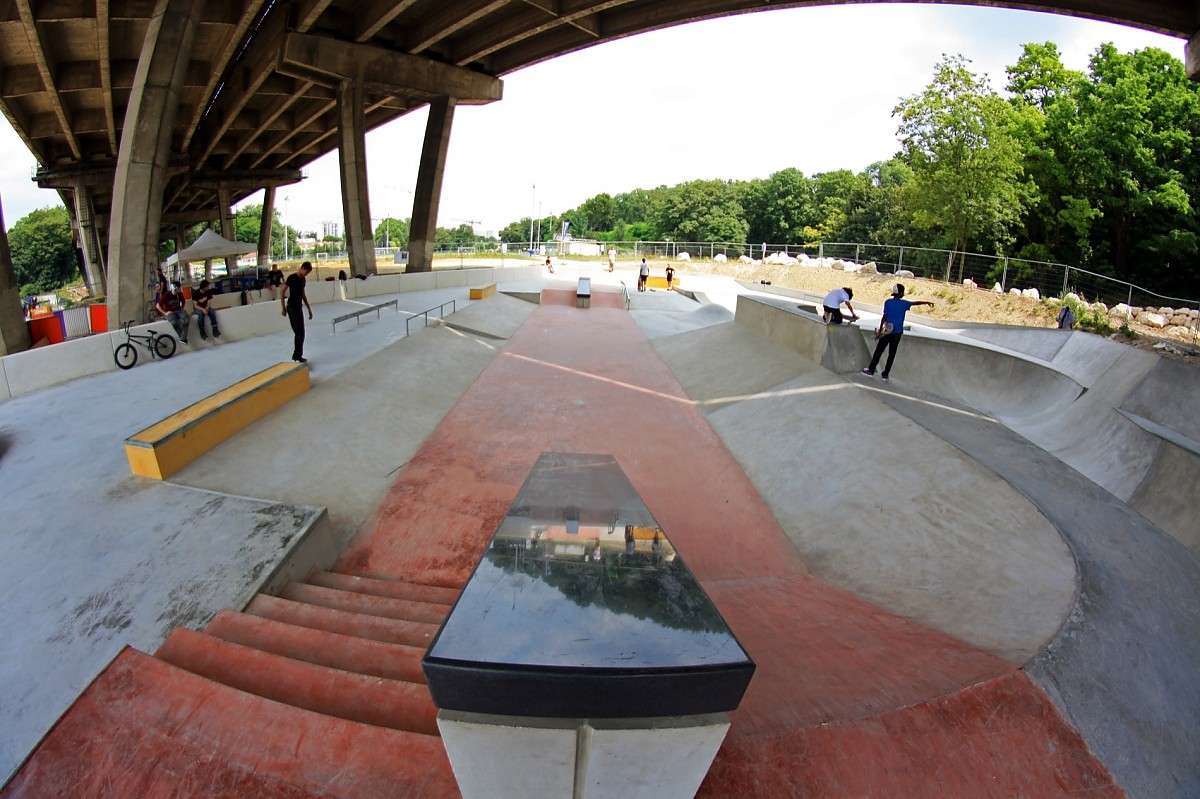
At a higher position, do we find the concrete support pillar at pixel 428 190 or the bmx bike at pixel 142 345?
the concrete support pillar at pixel 428 190

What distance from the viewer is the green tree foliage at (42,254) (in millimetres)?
91062

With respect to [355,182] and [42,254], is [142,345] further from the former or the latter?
[42,254]

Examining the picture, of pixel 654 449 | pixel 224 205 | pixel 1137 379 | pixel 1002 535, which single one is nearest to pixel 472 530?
pixel 654 449

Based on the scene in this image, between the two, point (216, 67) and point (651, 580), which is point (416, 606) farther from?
point (216, 67)

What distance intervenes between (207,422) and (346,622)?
15.2 ft

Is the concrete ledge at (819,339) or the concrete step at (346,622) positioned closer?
the concrete step at (346,622)

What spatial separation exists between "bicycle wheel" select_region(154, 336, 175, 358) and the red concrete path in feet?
21.6

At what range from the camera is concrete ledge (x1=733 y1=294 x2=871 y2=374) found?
1070 centimetres

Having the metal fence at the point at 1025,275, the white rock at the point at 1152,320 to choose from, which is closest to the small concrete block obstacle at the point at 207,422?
the white rock at the point at 1152,320

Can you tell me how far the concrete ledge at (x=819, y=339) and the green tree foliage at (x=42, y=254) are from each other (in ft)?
388

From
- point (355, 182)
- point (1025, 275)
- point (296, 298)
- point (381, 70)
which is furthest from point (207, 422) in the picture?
point (1025, 275)

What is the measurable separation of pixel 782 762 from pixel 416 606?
3.00m

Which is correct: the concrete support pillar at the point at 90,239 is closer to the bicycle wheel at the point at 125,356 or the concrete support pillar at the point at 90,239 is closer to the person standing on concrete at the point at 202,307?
the person standing on concrete at the point at 202,307

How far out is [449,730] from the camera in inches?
81.4
